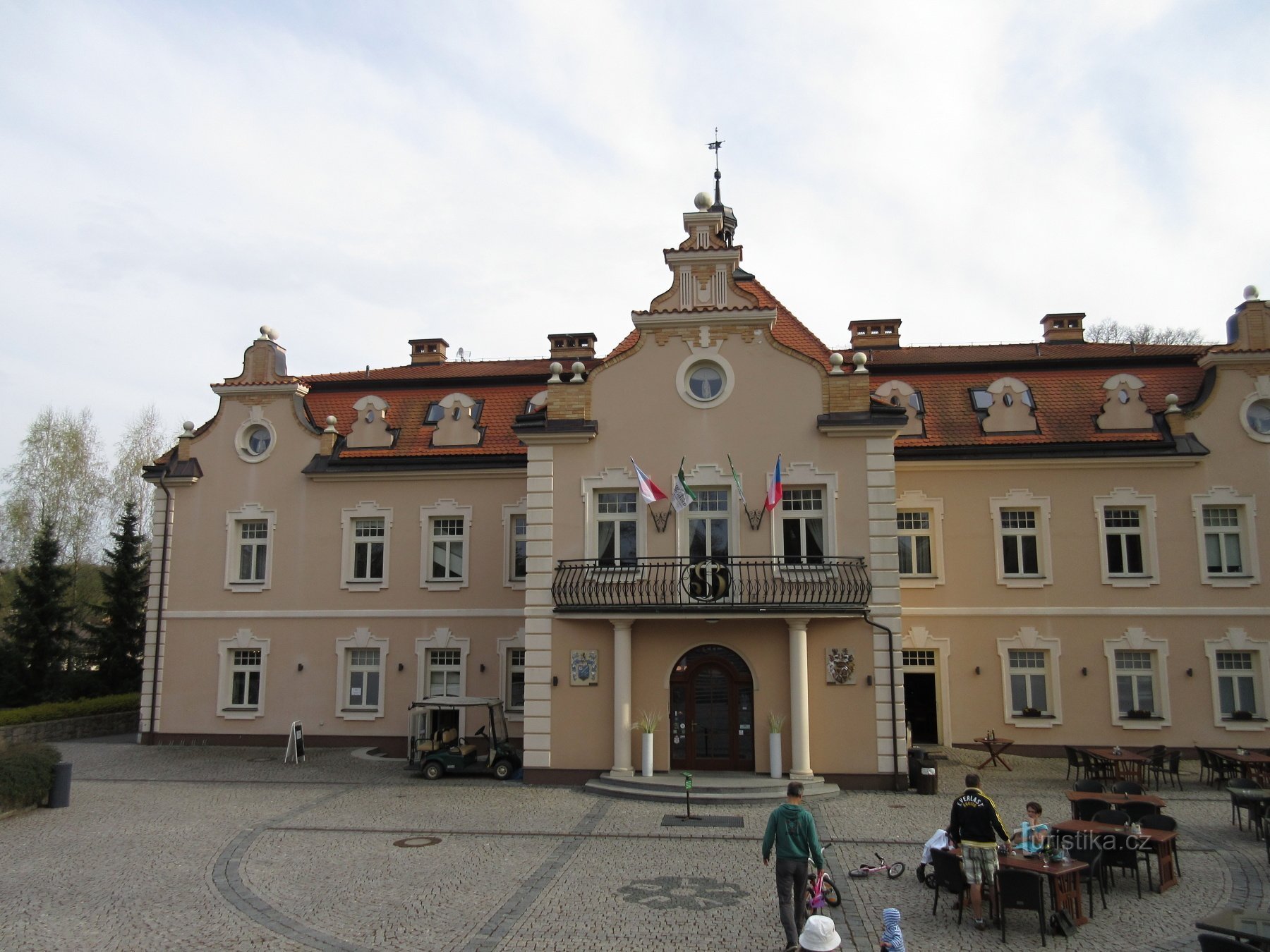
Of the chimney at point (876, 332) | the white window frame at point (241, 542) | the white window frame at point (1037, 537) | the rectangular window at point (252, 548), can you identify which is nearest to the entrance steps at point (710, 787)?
the white window frame at point (1037, 537)

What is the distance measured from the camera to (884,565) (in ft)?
63.4

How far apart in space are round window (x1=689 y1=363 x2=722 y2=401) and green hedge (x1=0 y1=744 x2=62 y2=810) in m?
13.9

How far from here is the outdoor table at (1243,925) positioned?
8.14m

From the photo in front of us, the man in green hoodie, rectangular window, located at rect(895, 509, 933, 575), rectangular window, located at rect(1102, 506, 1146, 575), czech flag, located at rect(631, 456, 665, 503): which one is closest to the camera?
the man in green hoodie

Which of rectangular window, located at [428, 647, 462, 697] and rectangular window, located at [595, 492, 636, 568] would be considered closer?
rectangular window, located at [595, 492, 636, 568]

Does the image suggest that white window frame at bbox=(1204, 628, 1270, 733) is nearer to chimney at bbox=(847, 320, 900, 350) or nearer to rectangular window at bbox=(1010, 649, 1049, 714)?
rectangular window at bbox=(1010, 649, 1049, 714)

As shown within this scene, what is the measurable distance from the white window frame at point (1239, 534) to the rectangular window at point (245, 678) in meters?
23.5

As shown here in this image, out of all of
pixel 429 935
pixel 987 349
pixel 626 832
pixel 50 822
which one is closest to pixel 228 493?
pixel 50 822

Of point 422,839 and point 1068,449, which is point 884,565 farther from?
point 422,839

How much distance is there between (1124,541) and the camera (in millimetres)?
22828

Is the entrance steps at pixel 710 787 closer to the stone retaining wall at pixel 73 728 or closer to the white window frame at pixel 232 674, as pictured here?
the white window frame at pixel 232 674

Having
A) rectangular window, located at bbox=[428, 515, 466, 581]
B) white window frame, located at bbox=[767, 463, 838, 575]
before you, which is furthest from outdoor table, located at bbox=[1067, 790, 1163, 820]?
rectangular window, located at bbox=[428, 515, 466, 581]

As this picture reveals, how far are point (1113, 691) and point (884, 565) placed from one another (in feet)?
24.3

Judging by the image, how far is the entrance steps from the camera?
1747 cm
